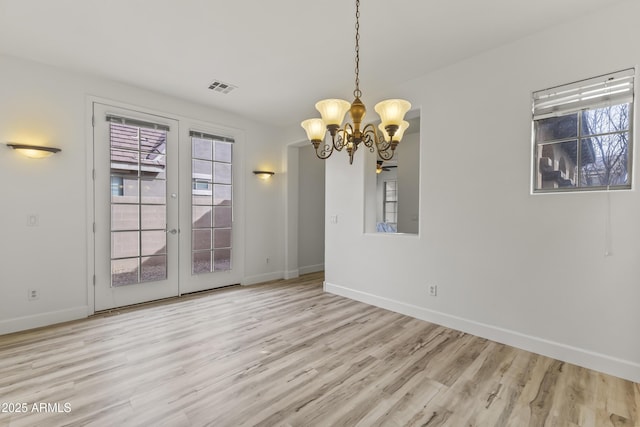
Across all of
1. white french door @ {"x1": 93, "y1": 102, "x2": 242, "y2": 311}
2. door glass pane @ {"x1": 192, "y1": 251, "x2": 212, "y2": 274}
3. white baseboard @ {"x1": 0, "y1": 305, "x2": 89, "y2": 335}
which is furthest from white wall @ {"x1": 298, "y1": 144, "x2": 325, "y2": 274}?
white baseboard @ {"x1": 0, "y1": 305, "x2": 89, "y2": 335}

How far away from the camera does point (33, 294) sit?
3.10m

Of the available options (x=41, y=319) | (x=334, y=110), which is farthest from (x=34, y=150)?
(x=334, y=110)

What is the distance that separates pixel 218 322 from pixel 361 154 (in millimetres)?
2785

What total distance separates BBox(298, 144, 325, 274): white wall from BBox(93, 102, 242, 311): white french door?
4.73ft

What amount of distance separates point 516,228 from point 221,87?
3.73 m

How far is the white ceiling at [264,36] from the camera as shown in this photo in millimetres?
2256

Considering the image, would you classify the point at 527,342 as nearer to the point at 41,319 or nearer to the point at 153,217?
the point at 153,217

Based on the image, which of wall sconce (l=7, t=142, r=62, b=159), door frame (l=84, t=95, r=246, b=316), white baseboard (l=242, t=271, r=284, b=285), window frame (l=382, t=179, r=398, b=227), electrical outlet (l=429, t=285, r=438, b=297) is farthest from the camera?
window frame (l=382, t=179, r=398, b=227)

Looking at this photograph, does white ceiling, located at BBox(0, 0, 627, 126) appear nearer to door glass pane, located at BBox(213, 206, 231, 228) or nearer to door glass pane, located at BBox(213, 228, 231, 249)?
door glass pane, located at BBox(213, 206, 231, 228)

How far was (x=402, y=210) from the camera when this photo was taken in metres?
5.98

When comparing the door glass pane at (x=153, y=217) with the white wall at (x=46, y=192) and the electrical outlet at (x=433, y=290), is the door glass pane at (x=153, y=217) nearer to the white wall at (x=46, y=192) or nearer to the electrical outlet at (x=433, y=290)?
the white wall at (x=46, y=192)

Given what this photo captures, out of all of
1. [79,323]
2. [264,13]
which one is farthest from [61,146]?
[264,13]

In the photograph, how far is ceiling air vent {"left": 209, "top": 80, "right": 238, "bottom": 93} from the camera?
3.61 metres

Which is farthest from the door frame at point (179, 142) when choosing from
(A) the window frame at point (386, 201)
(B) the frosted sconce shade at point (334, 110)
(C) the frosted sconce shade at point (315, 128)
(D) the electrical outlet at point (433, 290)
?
(A) the window frame at point (386, 201)
